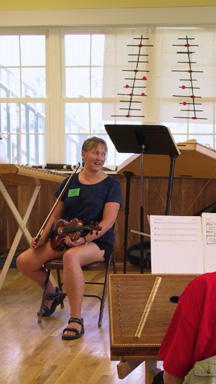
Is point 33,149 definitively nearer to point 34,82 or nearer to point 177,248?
point 34,82

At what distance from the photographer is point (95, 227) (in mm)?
3506

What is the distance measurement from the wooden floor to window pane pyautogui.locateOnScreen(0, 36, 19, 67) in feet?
9.77

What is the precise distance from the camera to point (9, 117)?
20.6ft

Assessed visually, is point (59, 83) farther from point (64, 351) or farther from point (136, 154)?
point (64, 351)

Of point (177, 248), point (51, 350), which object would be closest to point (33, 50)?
point (51, 350)

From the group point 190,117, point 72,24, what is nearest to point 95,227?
point 190,117

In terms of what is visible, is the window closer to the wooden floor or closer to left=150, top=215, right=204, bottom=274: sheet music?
the wooden floor

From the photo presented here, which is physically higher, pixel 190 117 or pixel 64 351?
pixel 190 117

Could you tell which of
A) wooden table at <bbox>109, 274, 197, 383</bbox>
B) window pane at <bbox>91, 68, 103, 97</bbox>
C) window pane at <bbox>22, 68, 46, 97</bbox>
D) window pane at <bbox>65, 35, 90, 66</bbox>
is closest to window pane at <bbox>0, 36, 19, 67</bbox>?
window pane at <bbox>22, 68, 46, 97</bbox>

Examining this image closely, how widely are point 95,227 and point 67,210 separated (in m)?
0.43

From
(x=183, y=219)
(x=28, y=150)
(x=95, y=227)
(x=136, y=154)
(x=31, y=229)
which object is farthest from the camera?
(x=28, y=150)

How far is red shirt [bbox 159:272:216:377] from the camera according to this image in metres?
1.25

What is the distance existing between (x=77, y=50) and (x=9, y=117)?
3.44 ft

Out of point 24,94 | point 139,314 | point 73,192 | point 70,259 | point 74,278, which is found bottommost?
point 74,278
